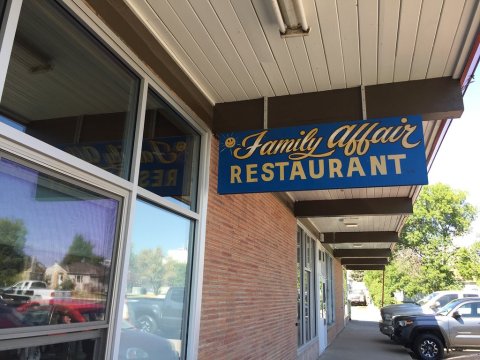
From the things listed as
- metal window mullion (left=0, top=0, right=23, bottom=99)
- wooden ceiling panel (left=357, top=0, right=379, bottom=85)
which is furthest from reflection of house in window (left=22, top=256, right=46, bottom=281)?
wooden ceiling panel (left=357, top=0, right=379, bottom=85)

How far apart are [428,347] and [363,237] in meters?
3.89

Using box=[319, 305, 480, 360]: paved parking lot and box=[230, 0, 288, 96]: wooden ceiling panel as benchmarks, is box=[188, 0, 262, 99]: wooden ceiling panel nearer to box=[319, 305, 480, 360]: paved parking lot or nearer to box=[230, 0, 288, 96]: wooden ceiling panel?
box=[230, 0, 288, 96]: wooden ceiling panel

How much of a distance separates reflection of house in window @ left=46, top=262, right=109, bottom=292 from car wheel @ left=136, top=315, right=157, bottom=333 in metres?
0.62

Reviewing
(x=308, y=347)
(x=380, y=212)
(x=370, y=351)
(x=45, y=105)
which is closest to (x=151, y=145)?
(x=45, y=105)

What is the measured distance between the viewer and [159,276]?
3771mm

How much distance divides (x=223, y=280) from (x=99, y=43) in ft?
10.2

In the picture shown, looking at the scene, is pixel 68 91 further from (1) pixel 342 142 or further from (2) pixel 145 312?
(1) pixel 342 142

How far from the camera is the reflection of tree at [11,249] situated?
218 centimetres

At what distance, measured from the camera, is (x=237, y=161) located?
4266mm

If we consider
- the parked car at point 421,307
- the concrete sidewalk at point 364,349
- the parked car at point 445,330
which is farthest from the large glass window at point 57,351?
the parked car at point 421,307

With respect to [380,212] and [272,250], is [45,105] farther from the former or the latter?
[380,212]

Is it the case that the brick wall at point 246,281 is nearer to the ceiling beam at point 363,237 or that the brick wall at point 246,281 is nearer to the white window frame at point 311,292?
the white window frame at point 311,292

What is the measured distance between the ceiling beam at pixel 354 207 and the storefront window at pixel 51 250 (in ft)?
23.3

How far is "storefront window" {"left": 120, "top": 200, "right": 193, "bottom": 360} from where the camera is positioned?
3.41 metres
